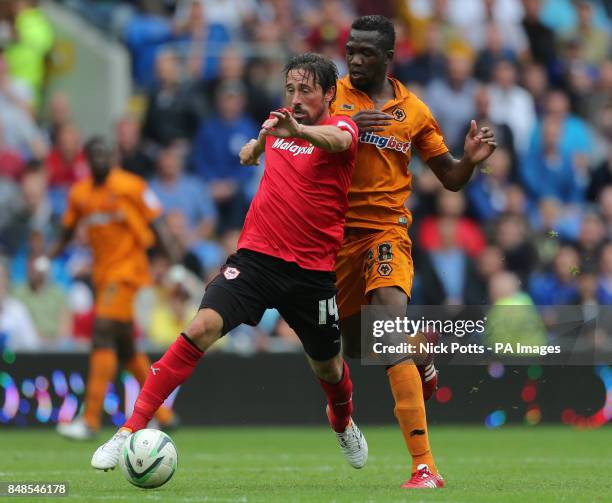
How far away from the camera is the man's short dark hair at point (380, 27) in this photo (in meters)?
8.70

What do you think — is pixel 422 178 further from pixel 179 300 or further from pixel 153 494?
pixel 153 494

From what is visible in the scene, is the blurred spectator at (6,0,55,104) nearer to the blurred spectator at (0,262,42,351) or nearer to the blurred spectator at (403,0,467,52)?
the blurred spectator at (0,262,42,351)

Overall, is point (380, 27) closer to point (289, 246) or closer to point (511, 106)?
point (289, 246)

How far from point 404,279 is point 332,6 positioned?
11065 millimetres

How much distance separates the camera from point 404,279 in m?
8.66

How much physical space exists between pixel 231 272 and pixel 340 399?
1.44 meters

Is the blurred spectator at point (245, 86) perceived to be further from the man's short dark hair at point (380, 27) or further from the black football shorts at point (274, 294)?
the black football shorts at point (274, 294)

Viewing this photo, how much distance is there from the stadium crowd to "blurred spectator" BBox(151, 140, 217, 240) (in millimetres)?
22

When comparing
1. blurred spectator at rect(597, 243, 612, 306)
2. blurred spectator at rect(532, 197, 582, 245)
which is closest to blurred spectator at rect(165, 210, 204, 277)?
blurred spectator at rect(532, 197, 582, 245)

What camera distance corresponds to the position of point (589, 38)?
2067 cm

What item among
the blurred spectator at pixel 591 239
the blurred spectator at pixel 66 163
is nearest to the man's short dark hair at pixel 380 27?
the blurred spectator at pixel 591 239

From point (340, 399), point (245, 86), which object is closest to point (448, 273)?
point (245, 86)

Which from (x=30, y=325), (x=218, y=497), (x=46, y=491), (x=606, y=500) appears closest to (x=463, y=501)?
(x=606, y=500)

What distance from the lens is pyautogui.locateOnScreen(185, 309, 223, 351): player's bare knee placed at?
8.23 m
